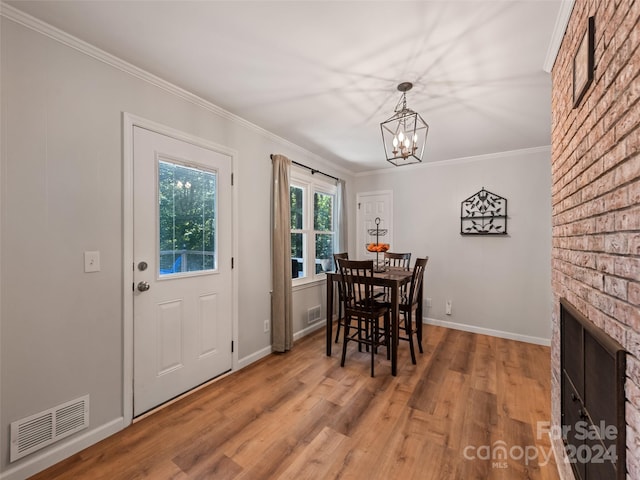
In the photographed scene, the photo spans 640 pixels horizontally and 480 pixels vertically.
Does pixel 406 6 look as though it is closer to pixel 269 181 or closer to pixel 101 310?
pixel 269 181

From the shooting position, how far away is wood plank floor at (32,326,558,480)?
61.8 inches

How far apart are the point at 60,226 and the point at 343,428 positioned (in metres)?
2.15

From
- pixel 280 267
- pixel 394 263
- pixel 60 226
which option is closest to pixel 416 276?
pixel 394 263

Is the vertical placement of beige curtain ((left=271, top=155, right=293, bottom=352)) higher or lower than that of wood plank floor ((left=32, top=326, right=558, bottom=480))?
higher

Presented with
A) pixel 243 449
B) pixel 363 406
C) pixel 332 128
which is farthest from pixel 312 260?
pixel 243 449

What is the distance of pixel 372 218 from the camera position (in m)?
4.67

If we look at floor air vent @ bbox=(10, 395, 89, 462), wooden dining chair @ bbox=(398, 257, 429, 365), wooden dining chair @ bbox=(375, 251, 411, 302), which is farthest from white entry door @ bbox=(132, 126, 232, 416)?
wooden dining chair @ bbox=(398, 257, 429, 365)

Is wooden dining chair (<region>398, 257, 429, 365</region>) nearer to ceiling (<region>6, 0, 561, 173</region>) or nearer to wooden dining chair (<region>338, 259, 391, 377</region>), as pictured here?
wooden dining chair (<region>338, 259, 391, 377</region>)

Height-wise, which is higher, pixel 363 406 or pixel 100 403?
pixel 100 403

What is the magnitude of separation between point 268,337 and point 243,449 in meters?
1.37

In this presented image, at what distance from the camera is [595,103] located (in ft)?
3.62

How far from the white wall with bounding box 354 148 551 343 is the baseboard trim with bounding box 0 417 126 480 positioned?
3.82 m

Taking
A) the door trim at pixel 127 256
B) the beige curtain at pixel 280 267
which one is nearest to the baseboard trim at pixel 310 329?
the beige curtain at pixel 280 267

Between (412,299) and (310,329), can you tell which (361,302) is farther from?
(310,329)
